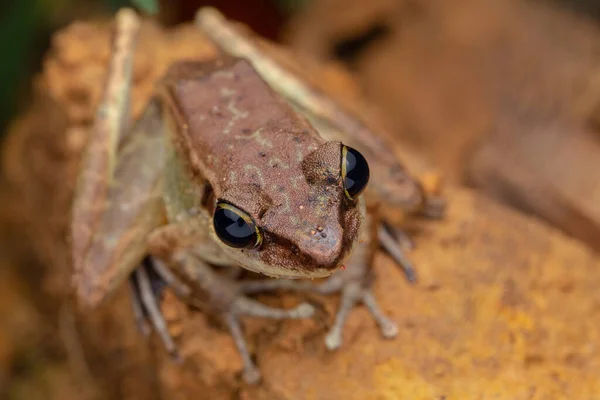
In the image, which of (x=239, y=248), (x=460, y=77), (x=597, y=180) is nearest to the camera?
(x=239, y=248)

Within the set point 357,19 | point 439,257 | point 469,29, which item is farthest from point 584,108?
point 439,257

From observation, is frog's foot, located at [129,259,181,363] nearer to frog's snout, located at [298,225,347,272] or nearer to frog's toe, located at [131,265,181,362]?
frog's toe, located at [131,265,181,362]

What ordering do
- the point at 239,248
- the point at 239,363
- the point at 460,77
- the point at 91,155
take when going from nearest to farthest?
1. the point at 239,248
2. the point at 239,363
3. the point at 91,155
4. the point at 460,77

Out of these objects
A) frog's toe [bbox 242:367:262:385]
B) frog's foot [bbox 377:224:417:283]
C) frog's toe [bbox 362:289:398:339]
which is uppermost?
frog's foot [bbox 377:224:417:283]

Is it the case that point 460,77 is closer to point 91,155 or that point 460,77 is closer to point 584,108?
point 584,108

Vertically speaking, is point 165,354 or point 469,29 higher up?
point 469,29

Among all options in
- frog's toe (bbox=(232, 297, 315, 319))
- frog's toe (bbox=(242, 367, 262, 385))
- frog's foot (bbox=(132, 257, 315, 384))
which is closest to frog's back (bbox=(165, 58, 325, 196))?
frog's foot (bbox=(132, 257, 315, 384))

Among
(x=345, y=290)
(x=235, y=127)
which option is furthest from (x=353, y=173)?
(x=345, y=290)
